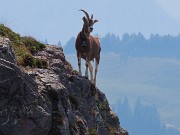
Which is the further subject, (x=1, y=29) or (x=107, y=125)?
(x=107, y=125)

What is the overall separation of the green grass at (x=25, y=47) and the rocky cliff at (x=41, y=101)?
4.9 inches

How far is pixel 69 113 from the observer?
18.2 m

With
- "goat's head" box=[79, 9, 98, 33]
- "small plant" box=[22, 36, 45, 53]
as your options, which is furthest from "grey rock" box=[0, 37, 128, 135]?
"goat's head" box=[79, 9, 98, 33]

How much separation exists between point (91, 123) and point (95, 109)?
1703 mm

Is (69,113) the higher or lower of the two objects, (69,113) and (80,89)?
the lower

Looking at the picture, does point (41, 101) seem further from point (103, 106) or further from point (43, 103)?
point (103, 106)

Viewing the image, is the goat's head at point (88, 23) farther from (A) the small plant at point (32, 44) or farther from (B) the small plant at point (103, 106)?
(B) the small plant at point (103, 106)

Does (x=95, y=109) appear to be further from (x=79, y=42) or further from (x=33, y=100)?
(x=33, y=100)

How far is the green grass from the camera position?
64.7 feet

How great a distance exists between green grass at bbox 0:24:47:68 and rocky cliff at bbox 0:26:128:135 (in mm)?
124

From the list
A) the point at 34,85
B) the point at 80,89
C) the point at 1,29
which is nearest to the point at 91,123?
the point at 80,89

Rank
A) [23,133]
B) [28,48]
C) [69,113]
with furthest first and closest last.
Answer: [28,48], [69,113], [23,133]

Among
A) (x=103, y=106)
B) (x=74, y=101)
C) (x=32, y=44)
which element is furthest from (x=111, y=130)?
(x=74, y=101)

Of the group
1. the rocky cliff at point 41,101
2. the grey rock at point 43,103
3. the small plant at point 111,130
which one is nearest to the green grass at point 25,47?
the rocky cliff at point 41,101
